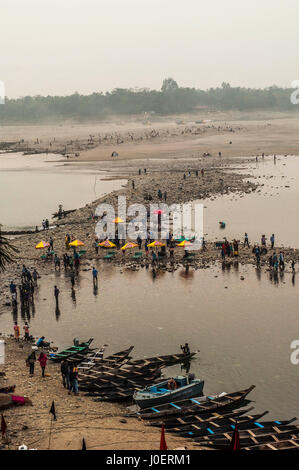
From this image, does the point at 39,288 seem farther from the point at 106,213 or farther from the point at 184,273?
the point at 106,213

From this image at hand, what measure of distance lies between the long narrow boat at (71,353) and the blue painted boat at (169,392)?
535 cm

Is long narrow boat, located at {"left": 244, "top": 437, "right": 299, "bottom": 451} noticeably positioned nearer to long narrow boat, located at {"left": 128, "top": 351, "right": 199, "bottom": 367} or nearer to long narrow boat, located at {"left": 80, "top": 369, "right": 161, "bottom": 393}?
long narrow boat, located at {"left": 80, "top": 369, "right": 161, "bottom": 393}

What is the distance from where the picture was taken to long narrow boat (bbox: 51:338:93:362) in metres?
27.6

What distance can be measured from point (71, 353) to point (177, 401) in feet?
22.6

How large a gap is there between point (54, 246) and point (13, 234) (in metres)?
8.42

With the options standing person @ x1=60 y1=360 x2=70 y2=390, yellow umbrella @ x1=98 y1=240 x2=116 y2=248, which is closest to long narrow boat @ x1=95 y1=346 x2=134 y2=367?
standing person @ x1=60 y1=360 x2=70 y2=390

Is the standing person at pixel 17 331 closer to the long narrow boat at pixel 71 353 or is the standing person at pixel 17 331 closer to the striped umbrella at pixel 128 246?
the long narrow boat at pixel 71 353

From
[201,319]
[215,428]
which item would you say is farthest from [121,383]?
[201,319]

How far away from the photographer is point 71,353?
27.8 metres

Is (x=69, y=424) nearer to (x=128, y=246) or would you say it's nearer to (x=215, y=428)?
(x=215, y=428)

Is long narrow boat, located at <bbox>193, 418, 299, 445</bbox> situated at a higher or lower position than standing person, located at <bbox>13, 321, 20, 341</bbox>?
higher

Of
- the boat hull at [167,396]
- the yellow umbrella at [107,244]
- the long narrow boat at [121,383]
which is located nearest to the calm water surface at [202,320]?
the boat hull at [167,396]

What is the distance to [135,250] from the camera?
45500mm
